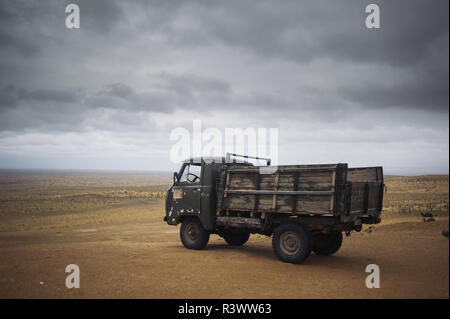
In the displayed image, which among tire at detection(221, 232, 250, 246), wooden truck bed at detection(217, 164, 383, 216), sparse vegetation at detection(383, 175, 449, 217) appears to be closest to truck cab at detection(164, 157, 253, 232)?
wooden truck bed at detection(217, 164, 383, 216)

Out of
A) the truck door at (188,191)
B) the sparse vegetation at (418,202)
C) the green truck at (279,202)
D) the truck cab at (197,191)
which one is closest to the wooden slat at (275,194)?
the green truck at (279,202)

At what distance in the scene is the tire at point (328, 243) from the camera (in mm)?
10648

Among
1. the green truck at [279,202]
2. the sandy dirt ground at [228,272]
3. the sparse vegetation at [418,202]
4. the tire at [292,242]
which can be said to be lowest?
the sparse vegetation at [418,202]

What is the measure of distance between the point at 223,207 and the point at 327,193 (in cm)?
346

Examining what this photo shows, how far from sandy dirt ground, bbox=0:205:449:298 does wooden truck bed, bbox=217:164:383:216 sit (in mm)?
1462

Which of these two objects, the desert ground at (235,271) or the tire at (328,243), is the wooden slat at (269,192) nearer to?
the desert ground at (235,271)

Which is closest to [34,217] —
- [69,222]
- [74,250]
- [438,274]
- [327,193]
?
[69,222]

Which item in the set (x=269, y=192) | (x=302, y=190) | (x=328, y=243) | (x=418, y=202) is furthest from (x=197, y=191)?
(x=418, y=202)

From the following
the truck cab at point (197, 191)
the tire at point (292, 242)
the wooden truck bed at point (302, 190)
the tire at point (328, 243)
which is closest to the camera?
the wooden truck bed at point (302, 190)

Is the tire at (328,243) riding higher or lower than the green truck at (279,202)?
lower

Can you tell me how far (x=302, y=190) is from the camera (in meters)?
9.12

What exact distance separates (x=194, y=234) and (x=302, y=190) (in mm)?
4538

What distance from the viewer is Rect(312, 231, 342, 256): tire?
10.6 m
